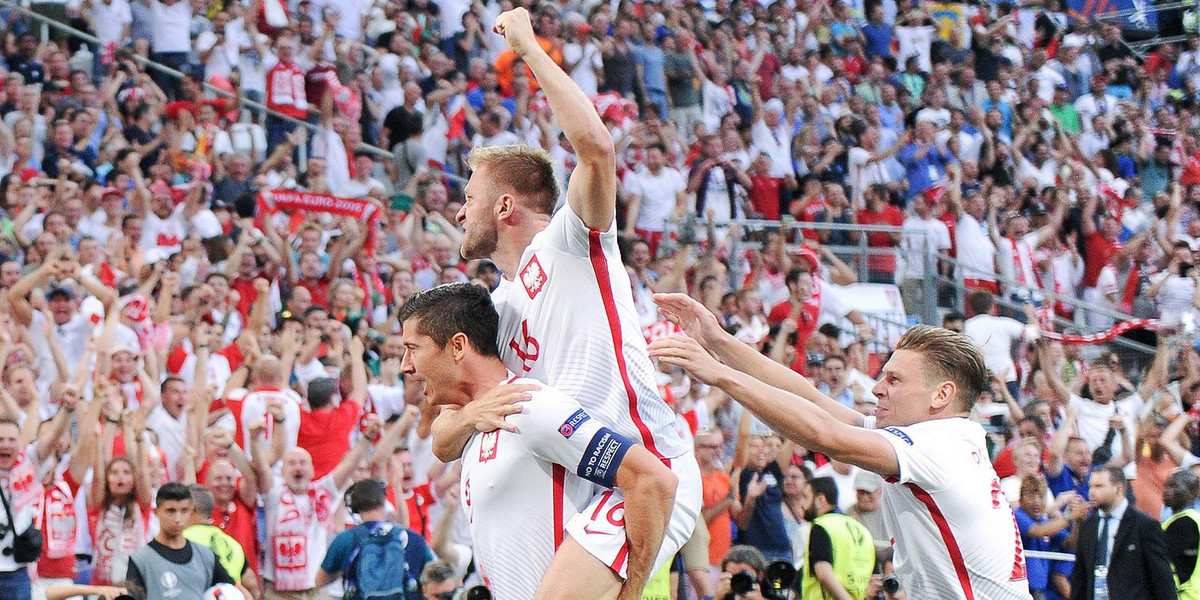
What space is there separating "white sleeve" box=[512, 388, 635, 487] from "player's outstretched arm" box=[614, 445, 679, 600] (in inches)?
1.4

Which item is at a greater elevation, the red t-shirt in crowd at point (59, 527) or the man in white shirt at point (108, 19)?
the man in white shirt at point (108, 19)

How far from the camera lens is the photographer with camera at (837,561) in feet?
30.3

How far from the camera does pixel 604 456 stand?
4.41 meters

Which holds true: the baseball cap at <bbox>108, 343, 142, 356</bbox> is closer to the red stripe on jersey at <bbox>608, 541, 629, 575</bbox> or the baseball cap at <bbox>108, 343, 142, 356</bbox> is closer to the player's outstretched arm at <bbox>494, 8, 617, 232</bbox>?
the player's outstretched arm at <bbox>494, 8, 617, 232</bbox>

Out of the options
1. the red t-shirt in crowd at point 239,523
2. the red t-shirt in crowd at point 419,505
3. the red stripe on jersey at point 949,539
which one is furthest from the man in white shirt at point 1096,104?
the red stripe on jersey at point 949,539

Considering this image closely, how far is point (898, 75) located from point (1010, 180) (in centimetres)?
305

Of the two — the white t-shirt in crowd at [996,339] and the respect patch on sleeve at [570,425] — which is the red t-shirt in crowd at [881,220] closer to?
the white t-shirt in crowd at [996,339]

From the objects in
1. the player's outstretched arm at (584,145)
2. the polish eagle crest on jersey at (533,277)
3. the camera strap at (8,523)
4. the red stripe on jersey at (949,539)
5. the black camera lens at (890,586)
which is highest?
the player's outstretched arm at (584,145)

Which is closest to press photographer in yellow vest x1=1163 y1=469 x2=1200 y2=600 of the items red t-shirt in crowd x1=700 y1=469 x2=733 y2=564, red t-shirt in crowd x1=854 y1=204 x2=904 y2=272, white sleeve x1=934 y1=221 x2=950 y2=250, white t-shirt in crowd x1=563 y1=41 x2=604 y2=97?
red t-shirt in crowd x1=700 y1=469 x2=733 y2=564

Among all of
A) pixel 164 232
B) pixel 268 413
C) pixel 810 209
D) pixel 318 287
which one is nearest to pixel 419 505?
pixel 268 413

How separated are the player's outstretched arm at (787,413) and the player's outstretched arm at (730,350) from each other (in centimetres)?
74

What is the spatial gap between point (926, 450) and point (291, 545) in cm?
581

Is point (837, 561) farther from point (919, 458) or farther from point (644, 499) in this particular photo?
point (644, 499)

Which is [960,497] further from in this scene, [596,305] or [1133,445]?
[1133,445]
